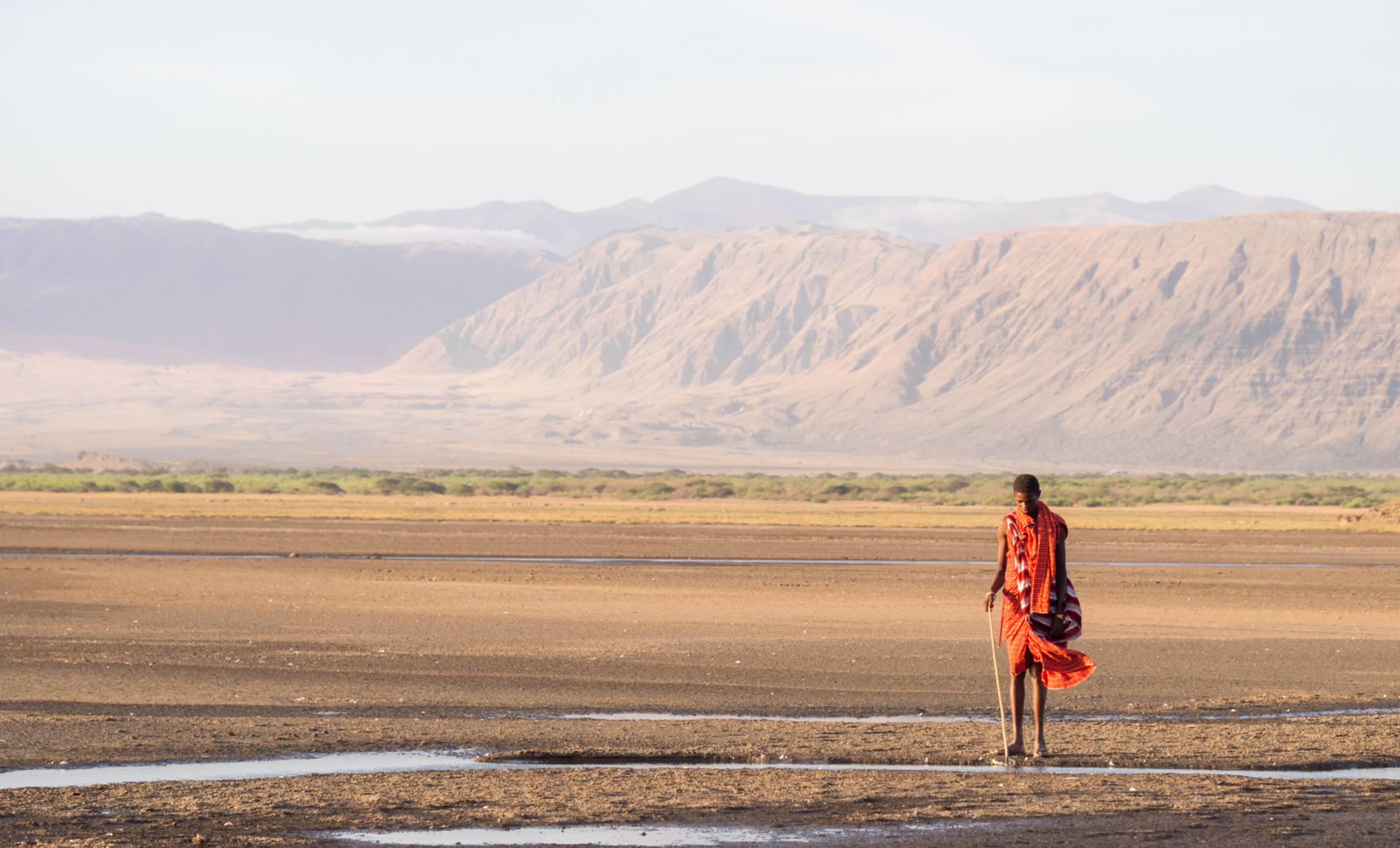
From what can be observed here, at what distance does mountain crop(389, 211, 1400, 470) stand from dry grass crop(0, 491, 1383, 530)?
6346cm

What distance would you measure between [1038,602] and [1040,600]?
18 mm

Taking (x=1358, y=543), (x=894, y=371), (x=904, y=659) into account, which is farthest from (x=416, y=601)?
(x=894, y=371)

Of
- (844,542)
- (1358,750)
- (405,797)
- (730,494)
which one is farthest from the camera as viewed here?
(730,494)

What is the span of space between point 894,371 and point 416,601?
420 feet

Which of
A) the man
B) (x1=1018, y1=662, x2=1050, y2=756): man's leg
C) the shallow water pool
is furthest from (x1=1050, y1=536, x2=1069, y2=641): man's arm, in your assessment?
the shallow water pool

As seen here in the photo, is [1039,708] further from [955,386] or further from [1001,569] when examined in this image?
[955,386]

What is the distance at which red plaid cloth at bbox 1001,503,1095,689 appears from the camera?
9.35 m

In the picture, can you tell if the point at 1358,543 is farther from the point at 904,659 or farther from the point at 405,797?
the point at 405,797

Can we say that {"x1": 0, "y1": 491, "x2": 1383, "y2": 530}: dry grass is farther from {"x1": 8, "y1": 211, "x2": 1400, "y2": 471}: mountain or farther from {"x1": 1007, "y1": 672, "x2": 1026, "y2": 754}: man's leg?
{"x1": 8, "y1": 211, "x2": 1400, "y2": 471}: mountain

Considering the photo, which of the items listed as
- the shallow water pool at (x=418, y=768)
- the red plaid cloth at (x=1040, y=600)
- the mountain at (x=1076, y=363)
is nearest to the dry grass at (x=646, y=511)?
the red plaid cloth at (x=1040, y=600)

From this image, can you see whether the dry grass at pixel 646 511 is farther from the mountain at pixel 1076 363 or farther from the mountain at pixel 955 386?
the mountain at pixel 1076 363

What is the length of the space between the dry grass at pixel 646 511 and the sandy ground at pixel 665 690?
19898mm

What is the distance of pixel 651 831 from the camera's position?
24.8 feet

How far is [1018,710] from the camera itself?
31.3 feet
